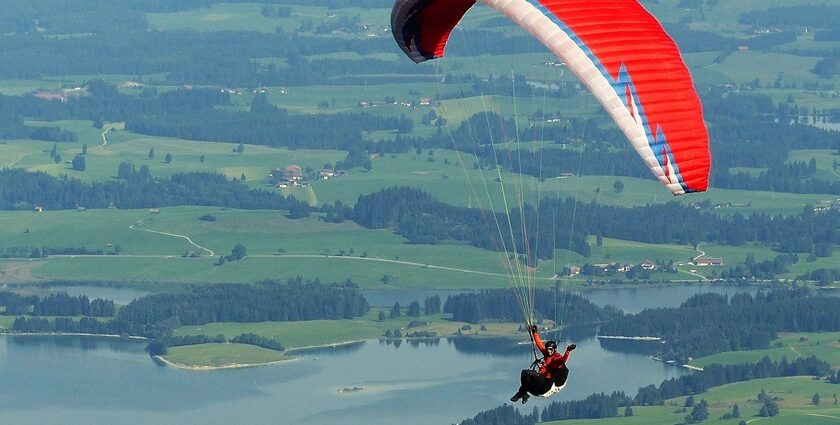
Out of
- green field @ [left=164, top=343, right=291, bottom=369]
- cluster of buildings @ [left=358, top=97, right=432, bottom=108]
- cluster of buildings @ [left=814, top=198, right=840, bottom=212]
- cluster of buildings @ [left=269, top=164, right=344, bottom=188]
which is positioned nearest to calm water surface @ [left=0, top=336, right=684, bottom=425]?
green field @ [left=164, top=343, right=291, bottom=369]

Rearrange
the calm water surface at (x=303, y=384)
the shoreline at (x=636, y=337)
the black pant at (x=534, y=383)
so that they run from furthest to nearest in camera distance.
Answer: the shoreline at (x=636, y=337) < the calm water surface at (x=303, y=384) < the black pant at (x=534, y=383)

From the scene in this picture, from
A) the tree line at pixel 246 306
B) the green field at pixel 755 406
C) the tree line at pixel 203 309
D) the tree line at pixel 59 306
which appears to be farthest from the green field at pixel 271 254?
the green field at pixel 755 406

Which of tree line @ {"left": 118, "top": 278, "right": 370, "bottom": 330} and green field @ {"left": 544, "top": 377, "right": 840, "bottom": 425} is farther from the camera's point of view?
tree line @ {"left": 118, "top": 278, "right": 370, "bottom": 330}

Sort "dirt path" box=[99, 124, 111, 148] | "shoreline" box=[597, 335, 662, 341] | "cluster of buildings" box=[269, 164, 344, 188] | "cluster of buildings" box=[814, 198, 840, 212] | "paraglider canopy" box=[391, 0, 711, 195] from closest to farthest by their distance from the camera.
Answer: "paraglider canopy" box=[391, 0, 711, 195] < "shoreline" box=[597, 335, 662, 341] < "cluster of buildings" box=[814, 198, 840, 212] < "cluster of buildings" box=[269, 164, 344, 188] < "dirt path" box=[99, 124, 111, 148]

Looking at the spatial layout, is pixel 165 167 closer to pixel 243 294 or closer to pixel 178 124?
pixel 178 124

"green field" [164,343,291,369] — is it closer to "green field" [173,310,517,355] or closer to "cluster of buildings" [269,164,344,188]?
"green field" [173,310,517,355]

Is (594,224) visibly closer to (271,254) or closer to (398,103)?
(271,254)

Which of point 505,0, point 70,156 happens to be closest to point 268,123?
point 70,156

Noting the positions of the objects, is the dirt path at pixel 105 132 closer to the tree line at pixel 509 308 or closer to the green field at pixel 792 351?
the tree line at pixel 509 308
